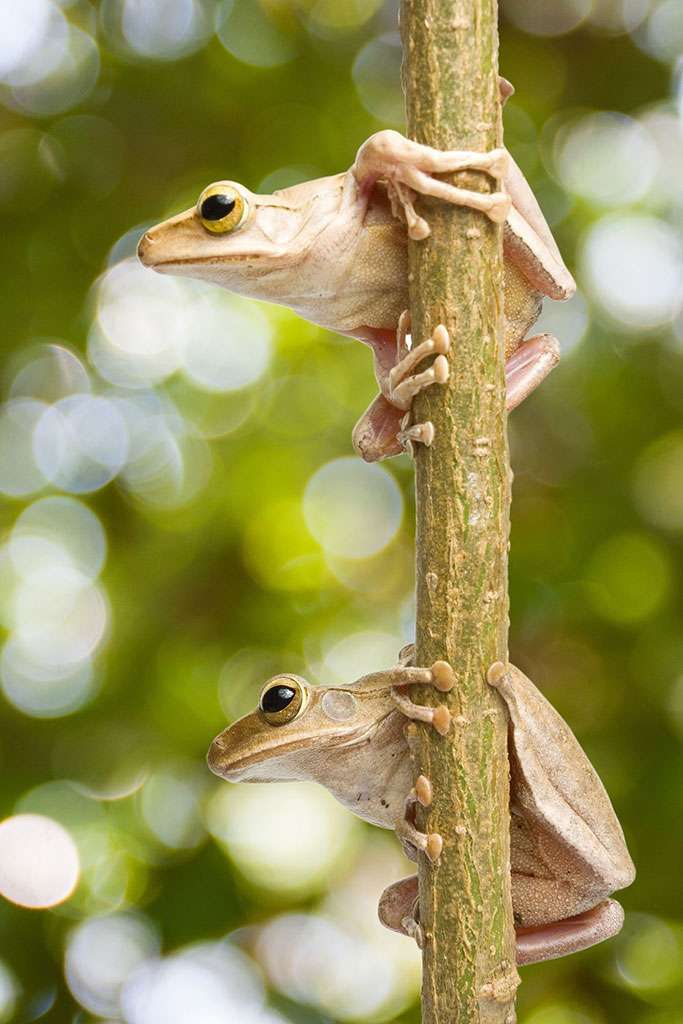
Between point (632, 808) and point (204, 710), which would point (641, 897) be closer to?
point (632, 808)

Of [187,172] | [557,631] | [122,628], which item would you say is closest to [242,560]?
[122,628]

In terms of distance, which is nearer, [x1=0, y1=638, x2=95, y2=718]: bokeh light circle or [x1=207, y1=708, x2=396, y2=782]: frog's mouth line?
[x1=207, y1=708, x2=396, y2=782]: frog's mouth line

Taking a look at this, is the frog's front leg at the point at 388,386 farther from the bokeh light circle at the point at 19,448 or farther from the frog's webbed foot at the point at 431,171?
the bokeh light circle at the point at 19,448

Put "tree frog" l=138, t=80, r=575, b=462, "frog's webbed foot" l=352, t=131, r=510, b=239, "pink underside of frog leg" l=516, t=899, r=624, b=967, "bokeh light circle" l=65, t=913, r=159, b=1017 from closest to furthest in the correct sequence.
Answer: "frog's webbed foot" l=352, t=131, r=510, b=239 → "tree frog" l=138, t=80, r=575, b=462 → "pink underside of frog leg" l=516, t=899, r=624, b=967 → "bokeh light circle" l=65, t=913, r=159, b=1017

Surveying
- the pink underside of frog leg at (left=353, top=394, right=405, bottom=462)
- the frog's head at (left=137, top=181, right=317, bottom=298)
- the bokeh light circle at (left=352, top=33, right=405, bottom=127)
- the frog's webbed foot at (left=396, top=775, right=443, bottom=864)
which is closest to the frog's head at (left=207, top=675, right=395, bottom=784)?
the frog's webbed foot at (left=396, top=775, right=443, bottom=864)

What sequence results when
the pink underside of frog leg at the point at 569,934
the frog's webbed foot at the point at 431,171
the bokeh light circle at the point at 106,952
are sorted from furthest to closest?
the bokeh light circle at the point at 106,952, the pink underside of frog leg at the point at 569,934, the frog's webbed foot at the point at 431,171

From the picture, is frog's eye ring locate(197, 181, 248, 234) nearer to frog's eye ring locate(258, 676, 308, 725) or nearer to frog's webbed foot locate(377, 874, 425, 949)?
frog's eye ring locate(258, 676, 308, 725)

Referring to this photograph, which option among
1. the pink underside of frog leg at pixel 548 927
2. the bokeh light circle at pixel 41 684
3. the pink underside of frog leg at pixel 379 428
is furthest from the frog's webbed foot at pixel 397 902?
the bokeh light circle at pixel 41 684

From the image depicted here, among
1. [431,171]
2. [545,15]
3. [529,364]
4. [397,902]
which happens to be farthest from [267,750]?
[545,15]
